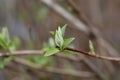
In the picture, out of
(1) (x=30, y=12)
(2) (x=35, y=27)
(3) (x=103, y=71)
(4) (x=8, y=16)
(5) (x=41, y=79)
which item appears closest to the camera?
(5) (x=41, y=79)

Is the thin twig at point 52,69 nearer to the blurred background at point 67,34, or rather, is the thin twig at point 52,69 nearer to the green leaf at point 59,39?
the blurred background at point 67,34

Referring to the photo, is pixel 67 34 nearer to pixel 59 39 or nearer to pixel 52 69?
pixel 52 69

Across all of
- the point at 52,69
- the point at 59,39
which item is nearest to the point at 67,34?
the point at 52,69

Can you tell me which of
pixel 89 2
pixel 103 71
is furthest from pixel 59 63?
pixel 89 2

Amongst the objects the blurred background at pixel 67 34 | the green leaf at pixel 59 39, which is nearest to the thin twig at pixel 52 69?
the blurred background at pixel 67 34

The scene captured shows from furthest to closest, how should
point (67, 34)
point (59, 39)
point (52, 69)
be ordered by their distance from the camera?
point (67, 34)
point (52, 69)
point (59, 39)

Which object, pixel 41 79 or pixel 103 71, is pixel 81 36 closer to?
pixel 103 71

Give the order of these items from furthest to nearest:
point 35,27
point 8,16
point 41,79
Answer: point 8,16 < point 35,27 < point 41,79

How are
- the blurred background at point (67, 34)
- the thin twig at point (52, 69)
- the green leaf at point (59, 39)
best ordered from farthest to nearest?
the blurred background at point (67, 34)
the thin twig at point (52, 69)
the green leaf at point (59, 39)

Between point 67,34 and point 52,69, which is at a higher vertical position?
point 67,34
